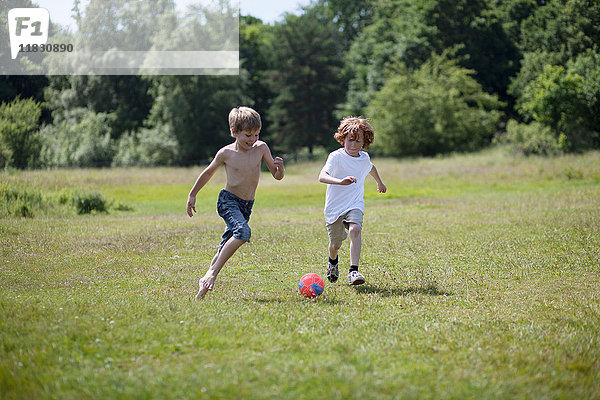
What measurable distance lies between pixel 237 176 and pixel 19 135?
26.4m

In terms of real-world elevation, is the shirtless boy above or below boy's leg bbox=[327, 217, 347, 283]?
above

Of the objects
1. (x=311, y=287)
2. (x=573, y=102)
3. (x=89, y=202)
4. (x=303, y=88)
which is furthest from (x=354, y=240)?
(x=303, y=88)

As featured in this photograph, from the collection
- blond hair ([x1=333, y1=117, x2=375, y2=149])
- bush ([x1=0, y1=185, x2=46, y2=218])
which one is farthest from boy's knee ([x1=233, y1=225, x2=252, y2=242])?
bush ([x1=0, y1=185, x2=46, y2=218])

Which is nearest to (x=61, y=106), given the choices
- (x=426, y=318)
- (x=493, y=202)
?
(x=493, y=202)

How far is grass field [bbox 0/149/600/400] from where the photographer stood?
430cm

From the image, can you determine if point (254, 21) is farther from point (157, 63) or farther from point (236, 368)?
point (236, 368)

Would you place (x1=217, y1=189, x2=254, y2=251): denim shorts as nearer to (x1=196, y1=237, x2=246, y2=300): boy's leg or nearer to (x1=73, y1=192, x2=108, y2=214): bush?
(x1=196, y1=237, x2=246, y2=300): boy's leg

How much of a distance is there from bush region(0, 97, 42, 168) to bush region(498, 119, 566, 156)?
109 ft

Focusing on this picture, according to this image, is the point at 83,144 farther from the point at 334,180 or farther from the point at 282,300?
the point at 282,300

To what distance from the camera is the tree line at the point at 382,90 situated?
47.7 meters

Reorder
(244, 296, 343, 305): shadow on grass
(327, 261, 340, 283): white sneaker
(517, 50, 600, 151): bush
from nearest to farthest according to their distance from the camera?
(244, 296, 343, 305): shadow on grass, (327, 261, 340, 283): white sneaker, (517, 50, 600, 151): bush

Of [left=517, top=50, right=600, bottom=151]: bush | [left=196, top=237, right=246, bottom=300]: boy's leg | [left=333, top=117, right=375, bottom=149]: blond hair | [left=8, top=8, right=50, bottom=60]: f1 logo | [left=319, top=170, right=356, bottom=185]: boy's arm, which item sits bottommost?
[left=196, top=237, right=246, bottom=300]: boy's leg

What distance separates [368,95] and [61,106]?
3468 centimetres

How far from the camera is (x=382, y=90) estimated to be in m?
57.4
